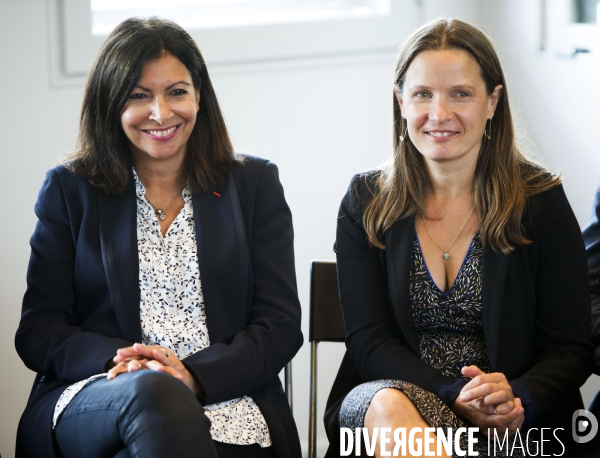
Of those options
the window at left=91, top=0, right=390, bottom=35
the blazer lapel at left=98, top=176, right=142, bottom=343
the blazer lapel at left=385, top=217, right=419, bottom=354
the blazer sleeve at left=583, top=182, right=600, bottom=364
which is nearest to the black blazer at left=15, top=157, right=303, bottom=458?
the blazer lapel at left=98, top=176, right=142, bottom=343

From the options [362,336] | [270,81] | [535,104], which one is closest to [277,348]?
[362,336]

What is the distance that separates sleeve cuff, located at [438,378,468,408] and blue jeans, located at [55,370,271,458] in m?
0.52

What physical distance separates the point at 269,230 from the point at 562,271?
732 millimetres

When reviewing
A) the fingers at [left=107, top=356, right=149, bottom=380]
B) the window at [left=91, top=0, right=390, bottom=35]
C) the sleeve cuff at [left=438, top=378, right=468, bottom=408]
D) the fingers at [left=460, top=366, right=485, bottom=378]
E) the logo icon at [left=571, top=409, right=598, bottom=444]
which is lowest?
the logo icon at [left=571, top=409, right=598, bottom=444]

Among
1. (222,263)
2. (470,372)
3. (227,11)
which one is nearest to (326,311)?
(222,263)

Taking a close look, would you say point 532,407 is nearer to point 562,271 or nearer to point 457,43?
point 562,271

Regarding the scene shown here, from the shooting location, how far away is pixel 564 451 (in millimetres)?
1988

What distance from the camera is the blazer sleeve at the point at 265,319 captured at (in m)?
1.98

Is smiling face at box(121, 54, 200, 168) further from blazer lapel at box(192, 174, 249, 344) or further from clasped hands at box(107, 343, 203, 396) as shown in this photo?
clasped hands at box(107, 343, 203, 396)

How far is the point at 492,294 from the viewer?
6.66ft

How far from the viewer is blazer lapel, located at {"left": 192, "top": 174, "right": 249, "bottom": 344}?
210 cm

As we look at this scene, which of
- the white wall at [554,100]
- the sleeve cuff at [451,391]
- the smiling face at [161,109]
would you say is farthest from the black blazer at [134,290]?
the white wall at [554,100]

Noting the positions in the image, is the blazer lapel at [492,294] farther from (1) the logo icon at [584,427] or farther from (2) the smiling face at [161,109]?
(2) the smiling face at [161,109]

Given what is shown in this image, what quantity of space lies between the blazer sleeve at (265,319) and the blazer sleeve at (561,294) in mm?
587
